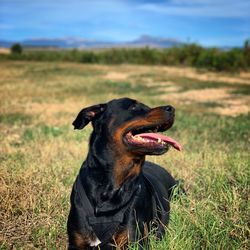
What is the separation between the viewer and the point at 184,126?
13195 millimetres

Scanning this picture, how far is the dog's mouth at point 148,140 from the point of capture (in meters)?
4.15

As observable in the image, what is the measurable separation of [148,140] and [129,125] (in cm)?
27

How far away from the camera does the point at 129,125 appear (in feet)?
14.0

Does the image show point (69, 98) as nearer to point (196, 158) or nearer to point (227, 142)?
point (227, 142)

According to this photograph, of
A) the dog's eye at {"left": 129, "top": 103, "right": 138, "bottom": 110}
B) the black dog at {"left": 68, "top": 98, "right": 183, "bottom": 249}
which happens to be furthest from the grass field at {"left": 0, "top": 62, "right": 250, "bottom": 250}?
the dog's eye at {"left": 129, "top": 103, "right": 138, "bottom": 110}

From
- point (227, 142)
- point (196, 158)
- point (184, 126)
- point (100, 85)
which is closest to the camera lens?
point (196, 158)

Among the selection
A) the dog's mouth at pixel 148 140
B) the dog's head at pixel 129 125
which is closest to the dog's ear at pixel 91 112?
the dog's head at pixel 129 125

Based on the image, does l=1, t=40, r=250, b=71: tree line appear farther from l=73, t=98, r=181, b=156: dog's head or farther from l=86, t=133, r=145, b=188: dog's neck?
l=86, t=133, r=145, b=188: dog's neck

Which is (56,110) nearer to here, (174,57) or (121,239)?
(121,239)

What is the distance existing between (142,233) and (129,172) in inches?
25.2

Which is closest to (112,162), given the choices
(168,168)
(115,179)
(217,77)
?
(115,179)

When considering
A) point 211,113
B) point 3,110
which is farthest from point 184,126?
point 3,110

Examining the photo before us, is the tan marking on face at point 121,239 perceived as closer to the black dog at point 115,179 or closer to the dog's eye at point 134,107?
the black dog at point 115,179

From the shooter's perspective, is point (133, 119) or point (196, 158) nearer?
point (133, 119)
